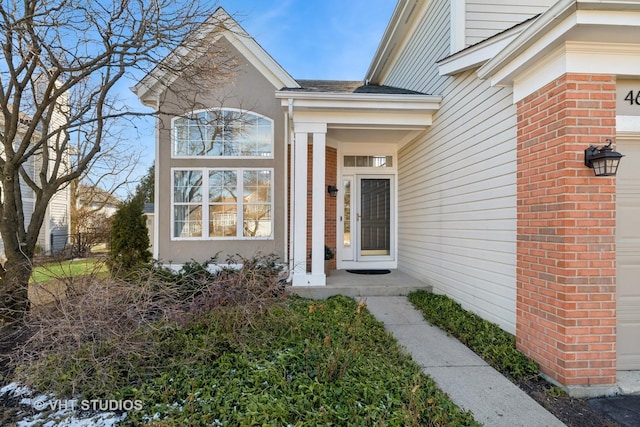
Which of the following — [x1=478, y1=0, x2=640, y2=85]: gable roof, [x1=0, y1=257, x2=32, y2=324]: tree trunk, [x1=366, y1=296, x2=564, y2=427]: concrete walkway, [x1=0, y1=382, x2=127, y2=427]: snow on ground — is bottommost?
[x1=366, y1=296, x2=564, y2=427]: concrete walkway

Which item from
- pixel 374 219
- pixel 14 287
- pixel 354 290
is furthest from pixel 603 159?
pixel 14 287

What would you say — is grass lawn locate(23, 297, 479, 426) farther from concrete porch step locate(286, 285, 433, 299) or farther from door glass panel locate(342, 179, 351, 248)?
door glass panel locate(342, 179, 351, 248)

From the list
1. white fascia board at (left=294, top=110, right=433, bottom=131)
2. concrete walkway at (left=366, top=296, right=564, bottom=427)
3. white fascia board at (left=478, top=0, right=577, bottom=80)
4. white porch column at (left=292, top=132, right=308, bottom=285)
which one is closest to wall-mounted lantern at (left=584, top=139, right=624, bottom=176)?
white fascia board at (left=478, top=0, right=577, bottom=80)

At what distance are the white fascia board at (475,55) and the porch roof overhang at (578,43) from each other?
68cm

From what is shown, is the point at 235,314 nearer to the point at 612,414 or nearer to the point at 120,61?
the point at 612,414

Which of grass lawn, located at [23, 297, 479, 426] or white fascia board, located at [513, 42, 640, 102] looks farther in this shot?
white fascia board, located at [513, 42, 640, 102]

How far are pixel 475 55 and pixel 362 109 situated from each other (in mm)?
1751

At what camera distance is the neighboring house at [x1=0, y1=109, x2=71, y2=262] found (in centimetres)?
1245

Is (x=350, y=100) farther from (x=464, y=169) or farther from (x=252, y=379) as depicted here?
(x=252, y=379)

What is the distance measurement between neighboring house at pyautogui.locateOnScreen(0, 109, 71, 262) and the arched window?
334 inches

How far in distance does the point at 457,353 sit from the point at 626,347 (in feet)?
4.71

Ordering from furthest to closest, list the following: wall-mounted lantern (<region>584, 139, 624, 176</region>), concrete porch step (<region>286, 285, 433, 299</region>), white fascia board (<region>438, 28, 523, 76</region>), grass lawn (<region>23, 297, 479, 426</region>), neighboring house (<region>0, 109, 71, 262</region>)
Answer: neighboring house (<region>0, 109, 71, 262</region>) → concrete porch step (<region>286, 285, 433, 299</region>) → white fascia board (<region>438, 28, 523, 76</region>) → wall-mounted lantern (<region>584, 139, 624, 176</region>) → grass lawn (<region>23, 297, 479, 426</region>)

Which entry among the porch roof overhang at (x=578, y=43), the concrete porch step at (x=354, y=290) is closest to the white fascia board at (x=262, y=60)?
the concrete porch step at (x=354, y=290)

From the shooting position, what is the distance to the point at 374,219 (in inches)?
293
